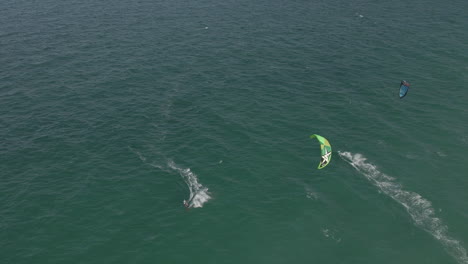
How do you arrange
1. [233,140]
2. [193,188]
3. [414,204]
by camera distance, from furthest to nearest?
[233,140] < [193,188] < [414,204]

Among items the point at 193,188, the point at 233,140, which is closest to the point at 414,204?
the point at 233,140

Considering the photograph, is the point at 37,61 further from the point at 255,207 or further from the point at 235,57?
the point at 255,207

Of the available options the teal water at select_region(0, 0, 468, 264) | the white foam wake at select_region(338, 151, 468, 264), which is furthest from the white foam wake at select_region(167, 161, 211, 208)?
the white foam wake at select_region(338, 151, 468, 264)

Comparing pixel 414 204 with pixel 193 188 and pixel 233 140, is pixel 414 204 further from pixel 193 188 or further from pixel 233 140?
pixel 193 188

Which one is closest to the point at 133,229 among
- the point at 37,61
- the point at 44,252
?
the point at 44,252

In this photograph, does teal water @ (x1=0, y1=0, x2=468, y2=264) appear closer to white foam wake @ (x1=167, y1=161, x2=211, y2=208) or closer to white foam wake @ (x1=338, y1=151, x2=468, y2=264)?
white foam wake @ (x1=338, y1=151, x2=468, y2=264)

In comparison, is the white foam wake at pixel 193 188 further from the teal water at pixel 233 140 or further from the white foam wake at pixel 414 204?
the white foam wake at pixel 414 204
